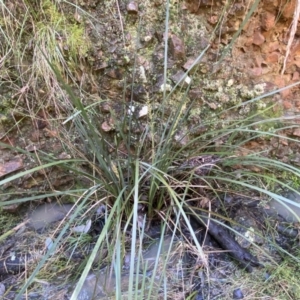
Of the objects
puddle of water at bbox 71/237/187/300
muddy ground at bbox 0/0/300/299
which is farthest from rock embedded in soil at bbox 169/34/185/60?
puddle of water at bbox 71/237/187/300

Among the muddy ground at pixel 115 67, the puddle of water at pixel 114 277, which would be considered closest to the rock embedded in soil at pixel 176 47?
the muddy ground at pixel 115 67

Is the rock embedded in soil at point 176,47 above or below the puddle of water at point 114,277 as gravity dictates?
above

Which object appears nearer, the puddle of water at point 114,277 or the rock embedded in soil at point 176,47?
the puddle of water at point 114,277

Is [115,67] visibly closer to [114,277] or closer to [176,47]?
[176,47]

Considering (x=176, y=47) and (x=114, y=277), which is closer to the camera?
(x=114, y=277)

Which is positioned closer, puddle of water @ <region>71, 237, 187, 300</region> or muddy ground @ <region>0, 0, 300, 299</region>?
puddle of water @ <region>71, 237, 187, 300</region>

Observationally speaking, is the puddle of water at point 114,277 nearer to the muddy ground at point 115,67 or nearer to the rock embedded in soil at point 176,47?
the muddy ground at point 115,67

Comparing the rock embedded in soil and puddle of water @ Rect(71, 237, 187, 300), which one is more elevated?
the rock embedded in soil

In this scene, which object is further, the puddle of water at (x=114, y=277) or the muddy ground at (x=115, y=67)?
the muddy ground at (x=115, y=67)

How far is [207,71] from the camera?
1.19 meters

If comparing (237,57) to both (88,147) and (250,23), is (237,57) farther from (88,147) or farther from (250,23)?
(88,147)

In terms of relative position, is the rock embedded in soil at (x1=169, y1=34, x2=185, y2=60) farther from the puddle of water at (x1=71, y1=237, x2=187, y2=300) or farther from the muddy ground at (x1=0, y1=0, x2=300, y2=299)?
the puddle of water at (x1=71, y1=237, x2=187, y2=300)

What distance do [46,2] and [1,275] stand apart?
35.4 inches

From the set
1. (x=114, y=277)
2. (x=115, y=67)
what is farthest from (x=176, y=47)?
(x=114, y=277)
